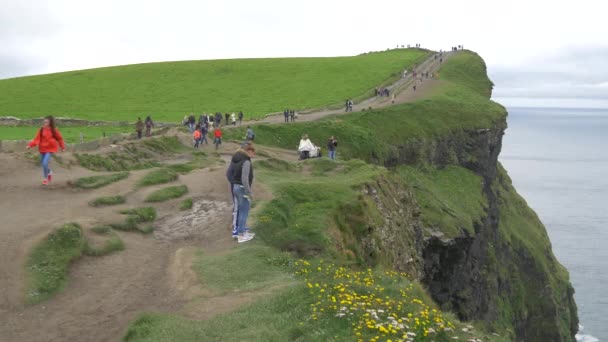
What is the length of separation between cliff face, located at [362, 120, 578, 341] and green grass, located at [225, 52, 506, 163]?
1.16m

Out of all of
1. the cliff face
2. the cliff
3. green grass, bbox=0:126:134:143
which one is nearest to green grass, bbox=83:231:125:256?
the cliff

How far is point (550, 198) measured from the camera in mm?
147000

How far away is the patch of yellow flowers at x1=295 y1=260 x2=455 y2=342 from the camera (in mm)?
11227

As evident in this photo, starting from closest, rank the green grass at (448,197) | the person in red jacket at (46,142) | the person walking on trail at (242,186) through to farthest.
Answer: the person walking on trail at (242,186), the person in red jacket at (46,142), the green grass at (448,197)

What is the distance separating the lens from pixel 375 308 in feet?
40.5

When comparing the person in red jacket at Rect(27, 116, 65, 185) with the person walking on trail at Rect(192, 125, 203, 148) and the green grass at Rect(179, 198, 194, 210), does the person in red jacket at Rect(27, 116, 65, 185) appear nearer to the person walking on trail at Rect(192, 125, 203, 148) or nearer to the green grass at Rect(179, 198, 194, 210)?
the green grass at Rect(179, 198, 194, 210)

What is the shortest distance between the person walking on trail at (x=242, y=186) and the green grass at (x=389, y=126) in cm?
2768

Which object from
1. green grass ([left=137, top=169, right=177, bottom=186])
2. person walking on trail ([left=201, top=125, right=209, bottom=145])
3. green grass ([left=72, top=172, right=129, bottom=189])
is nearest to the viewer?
green grass ([left=72, top=172, right=129, bottom=189])

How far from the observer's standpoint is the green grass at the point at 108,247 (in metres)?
16.6

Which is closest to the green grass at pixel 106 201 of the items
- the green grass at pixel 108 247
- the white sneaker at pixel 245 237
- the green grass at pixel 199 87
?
the green grass at pixel 108 247

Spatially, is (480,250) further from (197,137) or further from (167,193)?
(167,193)

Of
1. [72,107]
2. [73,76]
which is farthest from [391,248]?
[73,76]

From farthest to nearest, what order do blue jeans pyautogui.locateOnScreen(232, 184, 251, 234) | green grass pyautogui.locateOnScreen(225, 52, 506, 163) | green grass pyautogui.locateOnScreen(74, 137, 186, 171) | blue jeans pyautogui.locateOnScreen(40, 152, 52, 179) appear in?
green grass pyautogui.locateOnScreen(225, 52, 506, 163), green grass pyautogui.locateOnScreen(74, 137, 186, 171), blue jeans pyautogui.locateOnScreen(40, 152, 52, 179), blue jeans pyautogui.locateOnScreen(232, 184, 251, 234)

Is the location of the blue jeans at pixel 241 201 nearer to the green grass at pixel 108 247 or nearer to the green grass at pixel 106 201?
the green grass at pixel 108 247
